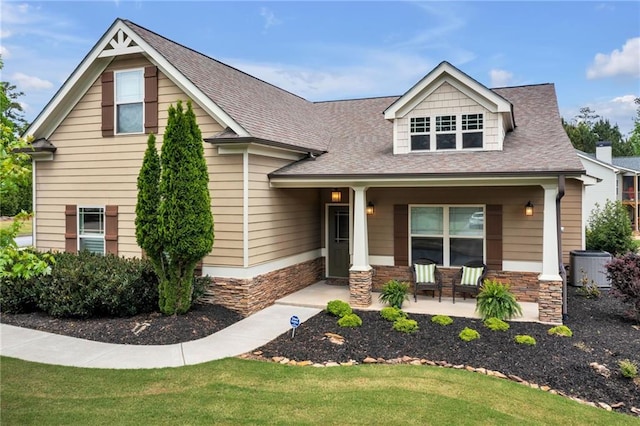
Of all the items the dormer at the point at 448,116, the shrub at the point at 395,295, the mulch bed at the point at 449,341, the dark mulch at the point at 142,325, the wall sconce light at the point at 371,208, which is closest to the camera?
the mulch bed at the point at 449,341

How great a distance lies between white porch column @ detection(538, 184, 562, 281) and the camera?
8859mm

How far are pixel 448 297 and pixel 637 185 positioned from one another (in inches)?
1378

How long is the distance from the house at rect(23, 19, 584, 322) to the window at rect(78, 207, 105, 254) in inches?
1.4

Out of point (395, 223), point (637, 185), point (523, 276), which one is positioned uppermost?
point (637, 185)

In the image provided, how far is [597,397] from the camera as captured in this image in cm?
568

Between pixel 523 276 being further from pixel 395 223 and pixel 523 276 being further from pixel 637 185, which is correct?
pixel 637 185

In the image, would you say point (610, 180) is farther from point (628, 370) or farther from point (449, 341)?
point (628, 370)

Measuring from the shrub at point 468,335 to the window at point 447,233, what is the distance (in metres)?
3.70

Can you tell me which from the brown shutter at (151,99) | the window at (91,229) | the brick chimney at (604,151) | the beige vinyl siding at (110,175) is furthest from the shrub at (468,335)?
the brick chimney at (604,151)

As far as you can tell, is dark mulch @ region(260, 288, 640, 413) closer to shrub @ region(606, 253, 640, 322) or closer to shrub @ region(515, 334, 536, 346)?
shrub @ region(515, 334, 536, 346)

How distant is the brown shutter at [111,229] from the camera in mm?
10766

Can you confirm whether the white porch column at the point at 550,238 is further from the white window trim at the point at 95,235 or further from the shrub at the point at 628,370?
the white window trim at the point at 95,235

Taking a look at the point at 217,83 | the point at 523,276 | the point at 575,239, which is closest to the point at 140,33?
the point at 217,83

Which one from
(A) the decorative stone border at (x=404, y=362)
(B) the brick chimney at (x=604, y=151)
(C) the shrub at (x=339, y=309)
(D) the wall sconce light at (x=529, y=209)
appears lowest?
(A) the decorative stone border at (x=404, y=362)
